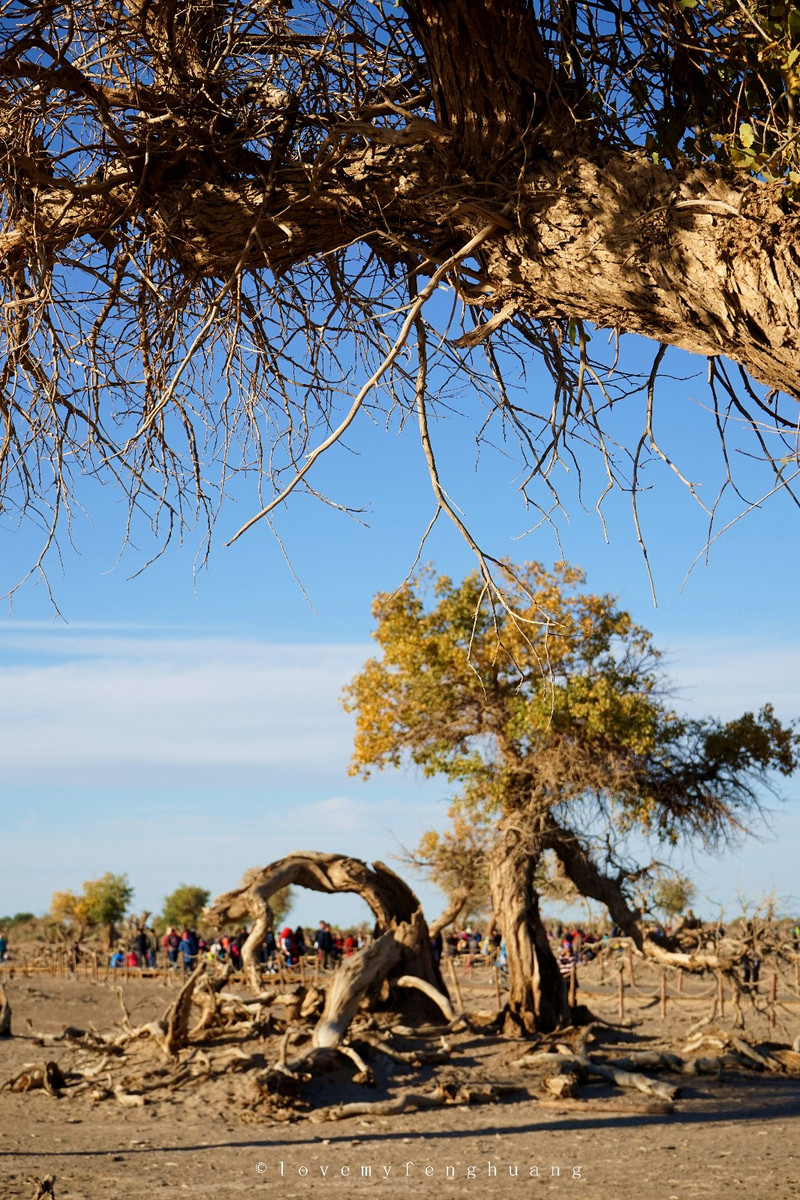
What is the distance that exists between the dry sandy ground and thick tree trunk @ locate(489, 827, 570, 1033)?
113cm

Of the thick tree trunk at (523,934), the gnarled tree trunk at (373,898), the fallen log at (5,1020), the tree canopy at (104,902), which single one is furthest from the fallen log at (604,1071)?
the tree canopy at (104,902)

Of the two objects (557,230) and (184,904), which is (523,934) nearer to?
(557,230)

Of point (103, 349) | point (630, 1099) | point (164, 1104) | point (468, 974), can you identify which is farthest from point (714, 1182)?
point (468, 974)

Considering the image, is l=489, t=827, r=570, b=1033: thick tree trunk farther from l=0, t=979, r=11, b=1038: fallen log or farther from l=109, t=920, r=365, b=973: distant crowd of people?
l=0, t=979, r=11, b=1038: fallen log

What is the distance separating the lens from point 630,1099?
11.9m

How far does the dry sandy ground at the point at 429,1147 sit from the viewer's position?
27.9ft

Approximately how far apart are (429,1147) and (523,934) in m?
5.58

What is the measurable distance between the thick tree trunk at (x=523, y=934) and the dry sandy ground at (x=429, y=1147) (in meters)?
1.13

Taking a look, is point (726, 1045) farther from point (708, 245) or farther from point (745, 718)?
point (708, 245)

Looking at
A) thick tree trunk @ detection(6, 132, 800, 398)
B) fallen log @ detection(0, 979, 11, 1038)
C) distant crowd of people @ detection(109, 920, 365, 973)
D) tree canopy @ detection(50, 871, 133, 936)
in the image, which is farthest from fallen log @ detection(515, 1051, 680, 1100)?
tree canopy @ detection(50, 871, 133, 936)

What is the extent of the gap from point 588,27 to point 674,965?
539 inches

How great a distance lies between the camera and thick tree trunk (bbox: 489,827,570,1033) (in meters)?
15.0

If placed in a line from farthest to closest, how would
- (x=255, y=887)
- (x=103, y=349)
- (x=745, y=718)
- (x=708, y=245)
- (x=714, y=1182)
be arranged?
1. (x=745, y=718)
2. (x=255, y=887)
3. (x=714, y=1182)
4. (x=103, y=349)
5. (x=708, y=245)

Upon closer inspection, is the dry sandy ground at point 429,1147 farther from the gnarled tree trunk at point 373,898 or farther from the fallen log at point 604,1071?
the gnarled tree trunk at point 373,898
